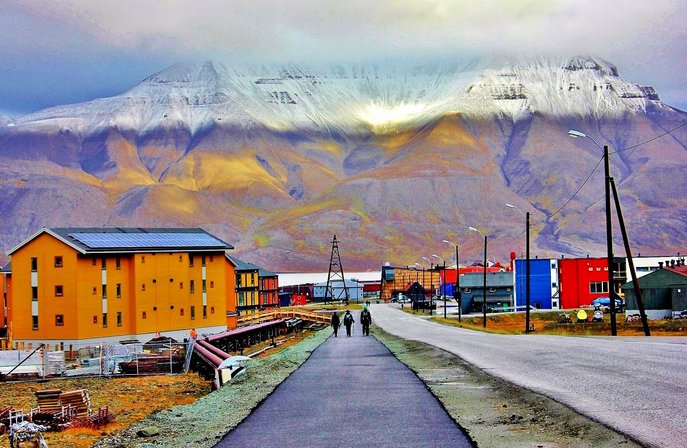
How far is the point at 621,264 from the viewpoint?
125688 millimetres

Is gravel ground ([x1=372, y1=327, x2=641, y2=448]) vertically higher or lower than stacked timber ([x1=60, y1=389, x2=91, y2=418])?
higher

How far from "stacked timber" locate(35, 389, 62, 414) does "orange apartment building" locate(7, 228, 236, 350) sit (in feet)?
173

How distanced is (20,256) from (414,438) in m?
72.6

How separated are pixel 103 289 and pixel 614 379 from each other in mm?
66026

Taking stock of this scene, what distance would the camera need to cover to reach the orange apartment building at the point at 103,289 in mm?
79500

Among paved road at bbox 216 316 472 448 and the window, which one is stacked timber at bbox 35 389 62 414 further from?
the window

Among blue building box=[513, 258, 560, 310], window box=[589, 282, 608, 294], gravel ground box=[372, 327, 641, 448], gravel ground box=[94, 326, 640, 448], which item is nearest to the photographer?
gravel ground box=[372, 327, 641, 448]

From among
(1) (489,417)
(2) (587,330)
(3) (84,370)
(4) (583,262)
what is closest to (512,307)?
(4) (583,262)

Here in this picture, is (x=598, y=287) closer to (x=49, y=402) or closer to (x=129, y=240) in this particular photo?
(x=129, y=240)

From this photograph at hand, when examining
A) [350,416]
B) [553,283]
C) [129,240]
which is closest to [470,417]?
[350,416]

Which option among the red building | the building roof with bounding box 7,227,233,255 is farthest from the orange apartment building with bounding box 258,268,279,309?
the building roof with bounding box 7,227,233,255

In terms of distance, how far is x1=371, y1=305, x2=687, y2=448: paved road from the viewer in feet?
49.5

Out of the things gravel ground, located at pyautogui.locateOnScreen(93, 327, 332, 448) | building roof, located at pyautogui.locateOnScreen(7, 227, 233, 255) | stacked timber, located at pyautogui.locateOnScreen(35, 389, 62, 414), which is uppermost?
building roof, located at pyautogui.locateOnScreen(7, 227, 233, 255)

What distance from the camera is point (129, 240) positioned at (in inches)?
3440
